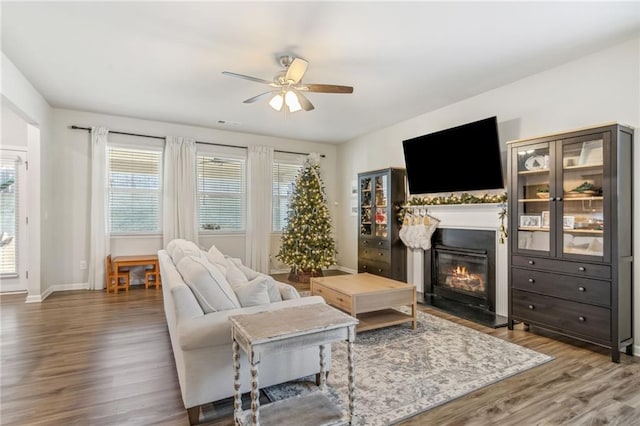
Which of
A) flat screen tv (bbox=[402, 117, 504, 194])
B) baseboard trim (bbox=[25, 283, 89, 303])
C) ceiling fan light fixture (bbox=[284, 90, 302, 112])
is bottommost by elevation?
baseboard trim (bbox=[25, 283, 89, 303])

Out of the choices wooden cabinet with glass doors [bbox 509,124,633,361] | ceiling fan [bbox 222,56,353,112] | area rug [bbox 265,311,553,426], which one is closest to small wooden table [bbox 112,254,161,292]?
ceiling fan [bbox 222,56,353,112]

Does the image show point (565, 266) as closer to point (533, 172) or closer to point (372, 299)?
point (533, 172)

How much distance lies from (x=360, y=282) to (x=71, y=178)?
4.96m

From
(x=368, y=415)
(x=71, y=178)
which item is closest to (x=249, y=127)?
(x=71, y=178)

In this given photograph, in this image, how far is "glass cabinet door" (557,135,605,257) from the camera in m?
3.02

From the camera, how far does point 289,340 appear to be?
1782 mm

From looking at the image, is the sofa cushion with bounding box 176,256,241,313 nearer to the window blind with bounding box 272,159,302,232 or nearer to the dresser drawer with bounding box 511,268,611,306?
the dresser drawer with bounding box 511,268,611,306

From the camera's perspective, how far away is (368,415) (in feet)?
6.78

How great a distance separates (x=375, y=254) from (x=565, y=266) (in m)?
2.94

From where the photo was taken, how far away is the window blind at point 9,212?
520 cm

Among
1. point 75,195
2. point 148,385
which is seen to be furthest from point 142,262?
point 148,385

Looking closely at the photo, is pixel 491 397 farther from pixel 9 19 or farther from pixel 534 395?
pixel 9 19

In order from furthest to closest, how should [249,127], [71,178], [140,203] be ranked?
[249,127], [140,203], [71,178]

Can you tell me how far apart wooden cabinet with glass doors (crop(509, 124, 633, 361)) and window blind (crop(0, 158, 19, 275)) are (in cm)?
712
